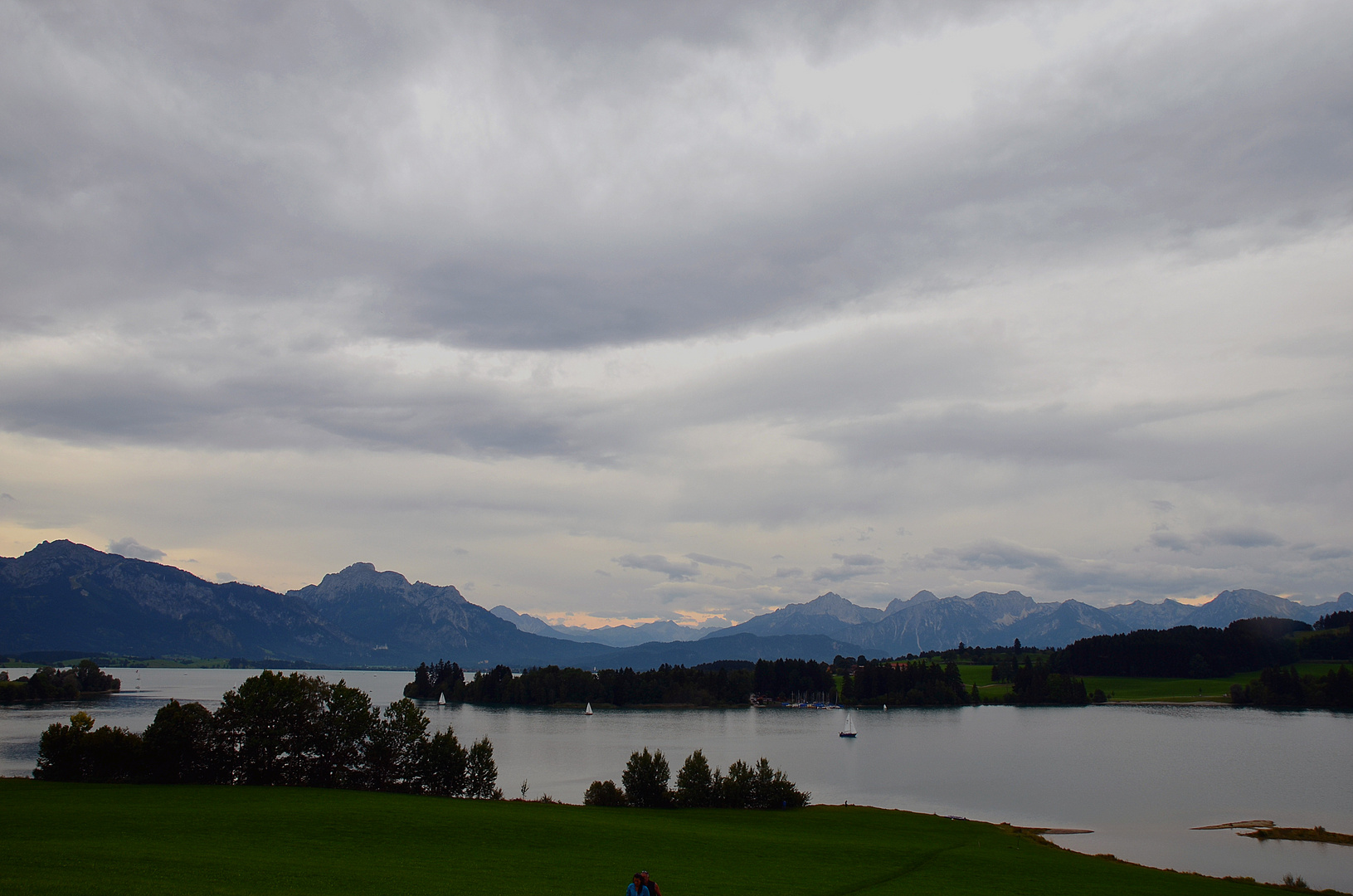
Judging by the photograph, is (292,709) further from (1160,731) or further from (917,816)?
(1160,731)

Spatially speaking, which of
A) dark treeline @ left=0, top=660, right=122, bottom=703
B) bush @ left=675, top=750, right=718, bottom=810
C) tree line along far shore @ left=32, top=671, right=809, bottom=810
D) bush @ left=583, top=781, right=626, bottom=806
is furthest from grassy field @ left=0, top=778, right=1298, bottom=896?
dark treeline @ left=0, top=660, right=122, bottom=703

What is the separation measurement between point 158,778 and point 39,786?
7.30 metres

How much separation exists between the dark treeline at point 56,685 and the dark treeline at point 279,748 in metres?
130

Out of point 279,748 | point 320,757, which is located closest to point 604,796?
point 320,757

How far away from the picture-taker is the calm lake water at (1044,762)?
178 ft

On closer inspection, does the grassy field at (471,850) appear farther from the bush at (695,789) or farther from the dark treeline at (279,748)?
the bush at (695,789)

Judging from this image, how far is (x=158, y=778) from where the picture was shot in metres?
55.8

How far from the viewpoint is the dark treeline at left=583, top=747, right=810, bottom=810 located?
59375 millimetres

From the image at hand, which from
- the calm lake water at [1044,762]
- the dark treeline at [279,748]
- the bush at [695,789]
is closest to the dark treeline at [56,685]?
the calm lake water at [1044,762]

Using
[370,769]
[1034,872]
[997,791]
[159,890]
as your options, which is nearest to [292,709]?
[370,769]

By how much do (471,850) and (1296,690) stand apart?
197m

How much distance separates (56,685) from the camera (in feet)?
554

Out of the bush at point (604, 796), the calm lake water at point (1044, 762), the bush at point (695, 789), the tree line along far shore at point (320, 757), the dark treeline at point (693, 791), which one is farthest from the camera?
the bush at point (695, 789)

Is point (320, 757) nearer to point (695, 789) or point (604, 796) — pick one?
point (604, 796)
